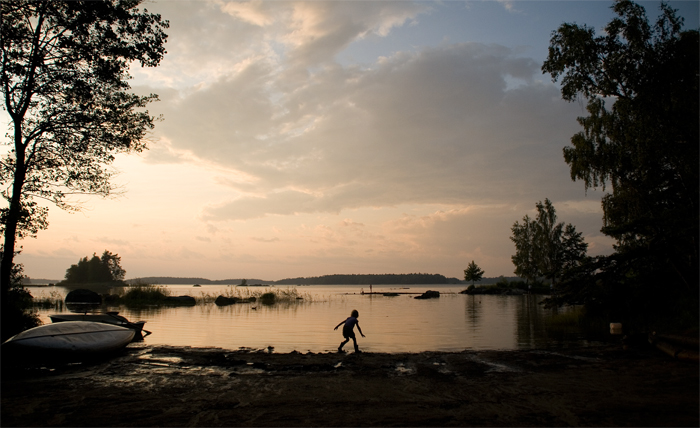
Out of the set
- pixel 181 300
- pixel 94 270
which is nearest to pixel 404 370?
pixel 181 300

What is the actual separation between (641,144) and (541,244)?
2569 inches

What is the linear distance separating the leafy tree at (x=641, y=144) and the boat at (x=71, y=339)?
880 inches

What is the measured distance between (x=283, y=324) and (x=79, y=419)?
2326cm

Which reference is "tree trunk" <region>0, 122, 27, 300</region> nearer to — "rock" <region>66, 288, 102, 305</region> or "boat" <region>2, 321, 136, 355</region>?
"boat" <region>2, 321, 136, 355</region>

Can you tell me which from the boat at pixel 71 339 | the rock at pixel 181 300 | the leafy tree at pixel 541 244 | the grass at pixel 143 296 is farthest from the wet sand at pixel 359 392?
the leafy tree at pixel 541 244

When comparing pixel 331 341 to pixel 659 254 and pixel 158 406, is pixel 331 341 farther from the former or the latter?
pixel 659 254

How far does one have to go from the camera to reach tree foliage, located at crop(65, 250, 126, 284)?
131 m

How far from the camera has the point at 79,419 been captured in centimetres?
739

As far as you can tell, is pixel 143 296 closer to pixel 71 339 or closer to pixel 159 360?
pixel 71 339

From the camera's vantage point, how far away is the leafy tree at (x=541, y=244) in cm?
7581

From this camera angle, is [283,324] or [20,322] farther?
[283,324]

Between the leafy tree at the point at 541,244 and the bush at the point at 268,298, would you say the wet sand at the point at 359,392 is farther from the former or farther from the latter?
the leafy tree at the point at 541,244

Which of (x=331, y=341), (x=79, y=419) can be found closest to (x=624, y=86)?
(x=331, y=341)

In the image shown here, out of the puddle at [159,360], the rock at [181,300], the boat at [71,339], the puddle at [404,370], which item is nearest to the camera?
the puddle at [404,370]
